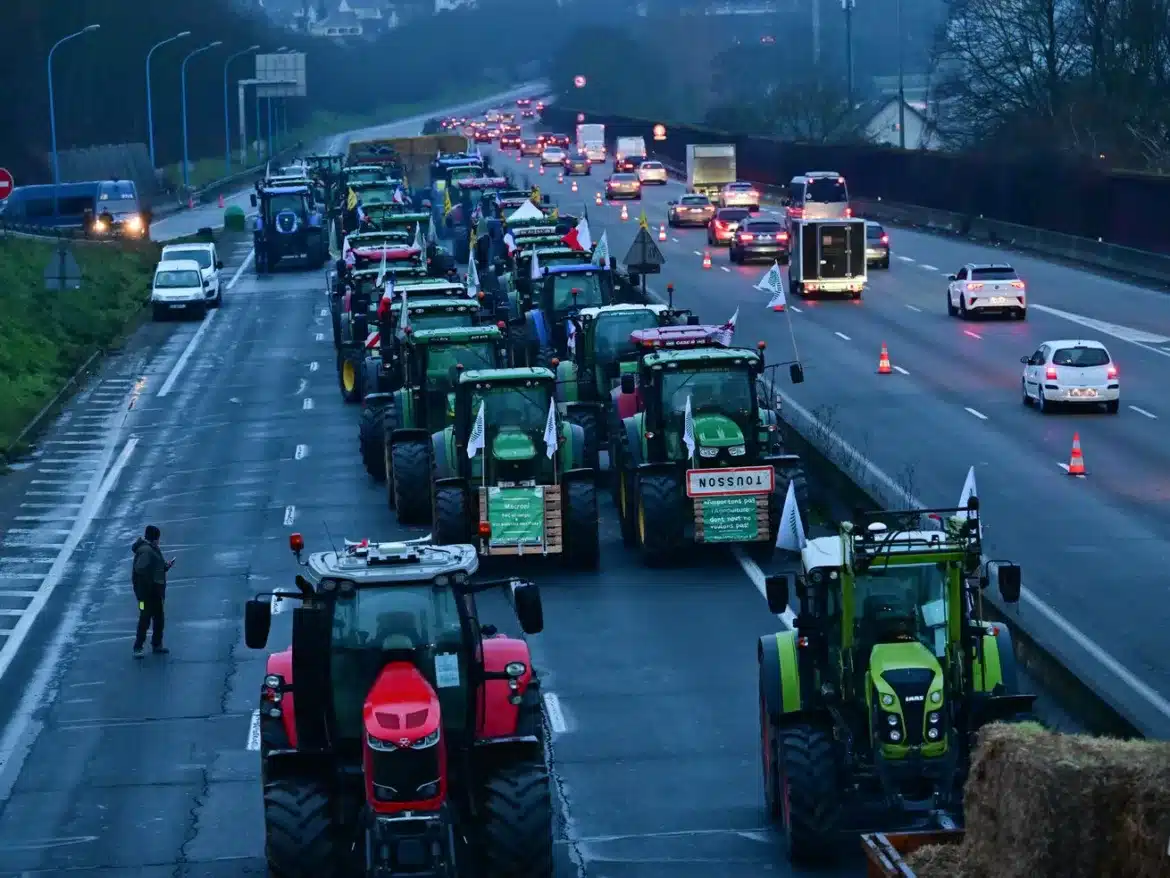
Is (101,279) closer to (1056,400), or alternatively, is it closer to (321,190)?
(321,190)

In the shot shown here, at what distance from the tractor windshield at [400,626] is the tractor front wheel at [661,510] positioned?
1297cm

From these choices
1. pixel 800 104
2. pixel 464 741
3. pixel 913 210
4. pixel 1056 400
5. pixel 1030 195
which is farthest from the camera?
pixel 800 104

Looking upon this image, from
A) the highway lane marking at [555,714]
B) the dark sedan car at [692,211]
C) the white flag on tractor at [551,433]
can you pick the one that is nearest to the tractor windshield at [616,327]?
the white flag on tractor at [551,433]

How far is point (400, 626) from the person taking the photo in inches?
551

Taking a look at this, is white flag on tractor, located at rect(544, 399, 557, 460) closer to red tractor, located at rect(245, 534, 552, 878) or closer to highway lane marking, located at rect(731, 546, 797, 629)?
highway lane marking, located at rect(731, 546, 797, 629)

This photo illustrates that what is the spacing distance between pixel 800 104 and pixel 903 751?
13587 cm

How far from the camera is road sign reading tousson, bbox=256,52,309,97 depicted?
524 ft

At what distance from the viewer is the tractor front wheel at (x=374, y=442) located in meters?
34.6

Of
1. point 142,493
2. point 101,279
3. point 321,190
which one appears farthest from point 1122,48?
point 142,493

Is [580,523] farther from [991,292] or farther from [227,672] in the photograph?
[991,292]

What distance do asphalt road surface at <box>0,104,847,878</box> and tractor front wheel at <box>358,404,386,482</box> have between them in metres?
0.42

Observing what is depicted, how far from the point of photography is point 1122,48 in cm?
9456

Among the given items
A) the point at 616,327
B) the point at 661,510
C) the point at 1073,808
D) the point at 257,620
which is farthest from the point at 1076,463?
the point at 1073,808

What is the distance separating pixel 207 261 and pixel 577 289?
25.0 meters
